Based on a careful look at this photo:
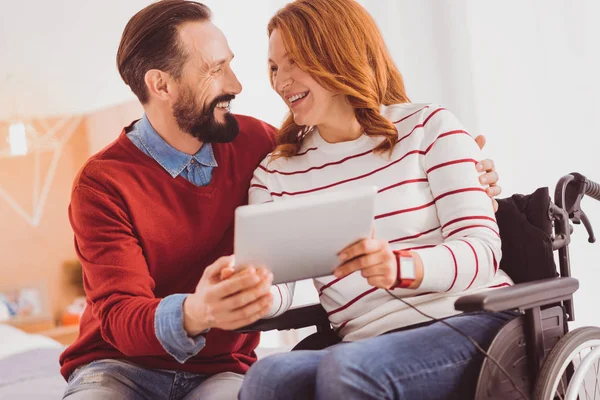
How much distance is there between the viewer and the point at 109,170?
5.59 ft

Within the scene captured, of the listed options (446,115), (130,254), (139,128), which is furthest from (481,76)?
(130,254)

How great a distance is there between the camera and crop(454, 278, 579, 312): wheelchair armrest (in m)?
1.15

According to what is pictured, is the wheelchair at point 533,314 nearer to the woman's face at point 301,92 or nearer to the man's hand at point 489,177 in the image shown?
the man's hand at point 489,177

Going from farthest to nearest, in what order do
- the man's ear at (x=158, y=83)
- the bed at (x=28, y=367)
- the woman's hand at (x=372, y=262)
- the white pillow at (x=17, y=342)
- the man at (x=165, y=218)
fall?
the white pillow at (x=17, y=342) → the bed at (x=28, y=367) → the man's ear at (x=158, y=83) → the man at (x=165, y=218) → the woman's hand at (x=372, y=262)

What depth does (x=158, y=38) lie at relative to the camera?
1840 mm

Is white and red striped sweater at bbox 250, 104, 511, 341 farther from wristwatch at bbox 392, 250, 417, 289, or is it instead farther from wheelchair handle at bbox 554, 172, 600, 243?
wheelchair handle at bbox 554, 172, 600, 243

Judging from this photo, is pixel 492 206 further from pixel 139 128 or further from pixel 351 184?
pixel 139 128

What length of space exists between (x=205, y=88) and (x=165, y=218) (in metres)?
0.36

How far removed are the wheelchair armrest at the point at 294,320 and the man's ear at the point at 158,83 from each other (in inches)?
24.4

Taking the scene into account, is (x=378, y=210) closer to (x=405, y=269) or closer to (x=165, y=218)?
(x=405, y=269)

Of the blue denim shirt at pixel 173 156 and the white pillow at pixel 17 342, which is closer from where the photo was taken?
the blue denim shirt at pixel 173 156

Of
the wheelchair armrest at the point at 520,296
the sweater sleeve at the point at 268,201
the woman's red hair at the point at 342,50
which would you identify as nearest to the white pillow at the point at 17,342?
the sweater sleeve at the point at 268,201

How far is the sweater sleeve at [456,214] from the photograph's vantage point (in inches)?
55.4

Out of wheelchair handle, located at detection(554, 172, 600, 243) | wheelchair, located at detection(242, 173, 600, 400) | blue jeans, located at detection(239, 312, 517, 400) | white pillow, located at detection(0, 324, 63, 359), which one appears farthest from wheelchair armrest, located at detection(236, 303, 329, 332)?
white pillow, located at detection(0, 324, 63, 359)
